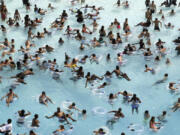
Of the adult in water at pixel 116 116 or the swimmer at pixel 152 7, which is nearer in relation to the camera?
A: the adult in water at pixel 116 116

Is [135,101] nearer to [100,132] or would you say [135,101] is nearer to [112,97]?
[112,97]

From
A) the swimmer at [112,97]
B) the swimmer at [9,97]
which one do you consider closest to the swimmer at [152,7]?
the swimmer at [112,97]

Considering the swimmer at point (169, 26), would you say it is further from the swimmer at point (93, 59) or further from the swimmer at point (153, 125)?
the swimmer at point (153, 125)

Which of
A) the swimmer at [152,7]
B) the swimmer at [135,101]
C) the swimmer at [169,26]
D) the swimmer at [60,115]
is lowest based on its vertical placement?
the swimmer at [60,115]

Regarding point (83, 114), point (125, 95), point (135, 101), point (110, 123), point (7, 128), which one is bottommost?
point (7, 128)

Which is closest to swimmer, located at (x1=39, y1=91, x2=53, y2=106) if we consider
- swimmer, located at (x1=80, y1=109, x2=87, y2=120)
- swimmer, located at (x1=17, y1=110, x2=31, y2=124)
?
swimmer, located at (x1=17, y1=110, x2=31, y2=124)

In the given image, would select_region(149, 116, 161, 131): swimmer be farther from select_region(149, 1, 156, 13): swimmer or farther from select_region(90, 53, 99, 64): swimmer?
select_region(149, 1, 156, 13): swimmer

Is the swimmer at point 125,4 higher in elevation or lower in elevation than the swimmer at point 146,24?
higher

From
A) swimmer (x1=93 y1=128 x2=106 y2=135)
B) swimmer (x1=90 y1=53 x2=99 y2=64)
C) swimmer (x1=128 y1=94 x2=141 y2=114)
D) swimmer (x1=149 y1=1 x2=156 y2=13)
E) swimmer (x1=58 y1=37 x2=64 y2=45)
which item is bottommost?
swimmer (x1=93 y1=128 x2=106 y2=135)

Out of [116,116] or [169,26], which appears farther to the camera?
[169,26]

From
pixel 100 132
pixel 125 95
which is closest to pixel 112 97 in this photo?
pixel 125 95

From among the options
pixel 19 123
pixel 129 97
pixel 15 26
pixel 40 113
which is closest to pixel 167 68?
pixel 129 97

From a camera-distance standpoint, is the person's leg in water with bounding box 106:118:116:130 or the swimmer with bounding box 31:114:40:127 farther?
the person's leg in water with bounding box 106:118:116:130

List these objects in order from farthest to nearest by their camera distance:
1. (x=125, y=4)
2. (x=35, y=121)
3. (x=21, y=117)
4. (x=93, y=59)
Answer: (x=125, y=4) → (x=93, y=59) → (x=21, y=117) → (x=35, y=121)
